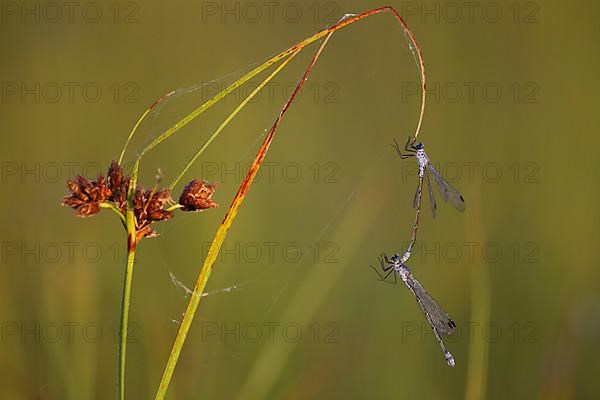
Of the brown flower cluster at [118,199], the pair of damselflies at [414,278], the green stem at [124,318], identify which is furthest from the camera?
the pair of damselflies at [414,278]

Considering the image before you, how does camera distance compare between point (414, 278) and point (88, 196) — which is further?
point (414, 278)

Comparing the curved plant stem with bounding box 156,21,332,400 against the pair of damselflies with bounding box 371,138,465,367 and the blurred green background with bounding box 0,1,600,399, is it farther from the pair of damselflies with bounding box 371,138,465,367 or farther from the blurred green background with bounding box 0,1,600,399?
the pair of damselflies with bounding box 371,138,465,367

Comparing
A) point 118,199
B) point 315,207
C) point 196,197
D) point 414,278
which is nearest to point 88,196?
point 118,199

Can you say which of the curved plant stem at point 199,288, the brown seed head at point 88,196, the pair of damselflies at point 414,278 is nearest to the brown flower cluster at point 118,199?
the brown seed head at point 88,196

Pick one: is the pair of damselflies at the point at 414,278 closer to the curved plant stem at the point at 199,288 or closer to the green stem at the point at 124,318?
the curved plant stem at the point at 199,288

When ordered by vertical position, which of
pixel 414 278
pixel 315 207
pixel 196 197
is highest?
pixel 196 197

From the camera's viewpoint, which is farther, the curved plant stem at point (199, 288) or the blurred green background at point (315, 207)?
the blurred green background at point (315, 207)

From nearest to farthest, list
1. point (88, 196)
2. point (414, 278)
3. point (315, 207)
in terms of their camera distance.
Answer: point (88, 196) < point (414, 278) < point (315, 207)

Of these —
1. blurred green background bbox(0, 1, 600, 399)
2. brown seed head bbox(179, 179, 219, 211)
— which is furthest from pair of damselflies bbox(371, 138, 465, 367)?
brown seed head bbox(179, 179, 219, 211)

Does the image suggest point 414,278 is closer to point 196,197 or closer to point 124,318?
point 196,197
